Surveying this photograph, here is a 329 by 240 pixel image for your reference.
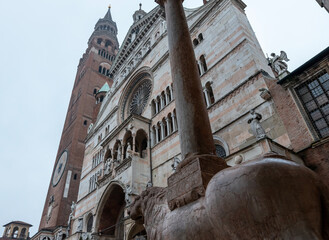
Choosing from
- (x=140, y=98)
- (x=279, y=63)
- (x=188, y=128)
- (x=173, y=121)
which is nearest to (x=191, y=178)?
(x=188, y=128)

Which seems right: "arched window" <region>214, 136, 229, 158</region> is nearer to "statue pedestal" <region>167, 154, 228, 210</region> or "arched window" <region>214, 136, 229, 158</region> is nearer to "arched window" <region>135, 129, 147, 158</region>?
"arched window" <region>135, 129, 147, 158</region>

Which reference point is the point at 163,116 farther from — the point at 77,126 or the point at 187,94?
the point at 77,126

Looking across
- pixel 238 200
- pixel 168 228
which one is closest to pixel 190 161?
pixel 168 228

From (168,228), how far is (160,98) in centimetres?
1367

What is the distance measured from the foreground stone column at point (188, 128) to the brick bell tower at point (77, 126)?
25.4 meters

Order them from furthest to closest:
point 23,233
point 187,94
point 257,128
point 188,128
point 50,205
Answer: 1. point 23,233
2. point 50,205
3. point 257,128
4. point 187,94
5. point 188,128

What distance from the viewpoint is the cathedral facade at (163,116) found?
9541mm

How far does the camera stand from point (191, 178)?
3.45 metres

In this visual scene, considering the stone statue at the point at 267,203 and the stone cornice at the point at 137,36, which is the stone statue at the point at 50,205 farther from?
the stone statue at the point at 267,203

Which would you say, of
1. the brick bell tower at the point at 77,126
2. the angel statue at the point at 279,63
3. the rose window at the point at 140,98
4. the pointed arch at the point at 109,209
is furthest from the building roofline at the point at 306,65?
the brick bell tower at the point at 77,126

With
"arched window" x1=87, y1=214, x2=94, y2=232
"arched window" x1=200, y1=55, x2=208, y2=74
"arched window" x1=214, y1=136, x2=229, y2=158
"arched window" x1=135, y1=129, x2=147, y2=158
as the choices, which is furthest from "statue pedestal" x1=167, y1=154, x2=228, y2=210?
"arched window" x1=87, y1=214, x2=94, y2=232

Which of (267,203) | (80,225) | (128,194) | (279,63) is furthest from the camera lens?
(80,225)

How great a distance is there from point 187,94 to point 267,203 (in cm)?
287

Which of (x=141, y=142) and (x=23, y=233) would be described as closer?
(x=141, y=142)
